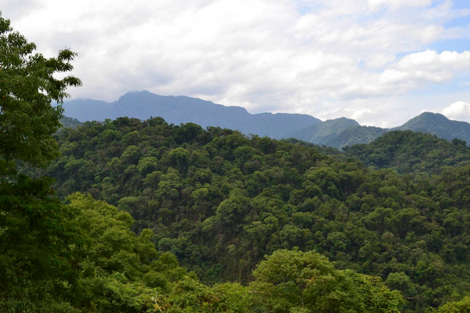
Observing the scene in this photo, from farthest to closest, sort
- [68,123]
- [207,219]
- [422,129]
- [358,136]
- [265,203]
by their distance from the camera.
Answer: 1. [422,129]
2. [358,136]
3. [68,123]
4. [265,203]
5. [207,219]

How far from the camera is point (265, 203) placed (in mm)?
31766

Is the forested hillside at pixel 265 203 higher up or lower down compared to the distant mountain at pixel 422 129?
lower down

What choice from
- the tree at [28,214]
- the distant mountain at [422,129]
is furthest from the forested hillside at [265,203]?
the distant mountain at [422,129]

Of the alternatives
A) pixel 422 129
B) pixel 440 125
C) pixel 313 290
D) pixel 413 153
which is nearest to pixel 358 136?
pixel 422 129

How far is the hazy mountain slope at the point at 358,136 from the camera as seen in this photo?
4813 inches

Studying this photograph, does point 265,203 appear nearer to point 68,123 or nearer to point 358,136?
point 68,123

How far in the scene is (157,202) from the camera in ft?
110

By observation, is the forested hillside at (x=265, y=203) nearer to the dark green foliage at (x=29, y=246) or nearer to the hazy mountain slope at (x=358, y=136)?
the dark green foliage at (x=29, y=246)

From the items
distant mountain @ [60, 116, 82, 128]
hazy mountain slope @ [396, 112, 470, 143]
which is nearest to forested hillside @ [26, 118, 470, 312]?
distant mountain @ [60, 116, 82, 128]

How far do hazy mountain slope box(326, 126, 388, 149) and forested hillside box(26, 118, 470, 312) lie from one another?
89436 millimetres

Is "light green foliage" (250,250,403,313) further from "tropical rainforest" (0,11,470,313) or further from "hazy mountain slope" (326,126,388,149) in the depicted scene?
"hazy mountain slope" (326,126,388,149)

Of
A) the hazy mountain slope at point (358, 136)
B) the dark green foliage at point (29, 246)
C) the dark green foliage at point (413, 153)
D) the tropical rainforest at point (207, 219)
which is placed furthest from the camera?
the hazy mountain slope at point (358, 136)

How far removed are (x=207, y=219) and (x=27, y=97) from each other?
1023 inches

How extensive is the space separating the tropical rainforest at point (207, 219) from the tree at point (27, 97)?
0.03m
